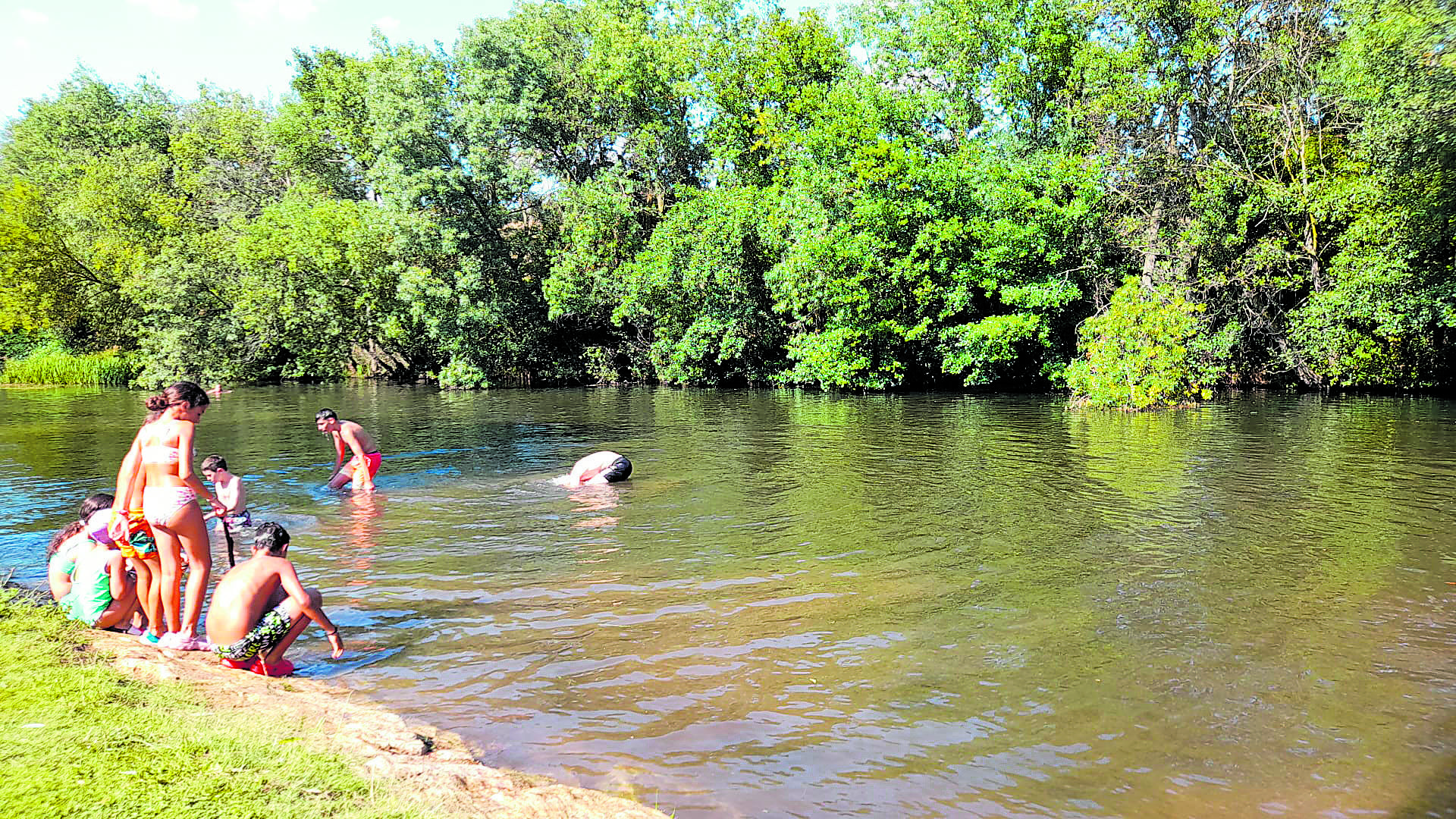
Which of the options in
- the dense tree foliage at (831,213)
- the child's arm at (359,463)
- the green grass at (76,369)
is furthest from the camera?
the green grass at (76,369)

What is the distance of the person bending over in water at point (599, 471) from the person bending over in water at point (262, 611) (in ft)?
26.3

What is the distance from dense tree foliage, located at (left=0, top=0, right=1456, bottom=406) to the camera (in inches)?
1117

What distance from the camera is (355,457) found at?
15031mm

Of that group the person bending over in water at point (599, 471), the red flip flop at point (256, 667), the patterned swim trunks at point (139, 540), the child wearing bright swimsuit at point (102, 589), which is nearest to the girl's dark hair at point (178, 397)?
the patterned swim trunks at point (139, 540)

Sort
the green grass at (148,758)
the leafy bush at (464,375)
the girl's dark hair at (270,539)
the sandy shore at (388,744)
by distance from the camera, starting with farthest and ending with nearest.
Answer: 1. the leafy bush at (464,375)
2. the girl's dark hair at (270,539)
3. the sandy shore at (388,744)
4. the green grass at (148,758)

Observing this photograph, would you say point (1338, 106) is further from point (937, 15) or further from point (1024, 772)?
point (1024, 772)

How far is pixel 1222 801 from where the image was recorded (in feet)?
16.3

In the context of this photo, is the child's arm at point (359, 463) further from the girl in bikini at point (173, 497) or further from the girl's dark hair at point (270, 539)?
the girl's dark hair at point (270, 539)

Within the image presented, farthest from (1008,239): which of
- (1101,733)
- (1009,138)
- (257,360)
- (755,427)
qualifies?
(257,360)

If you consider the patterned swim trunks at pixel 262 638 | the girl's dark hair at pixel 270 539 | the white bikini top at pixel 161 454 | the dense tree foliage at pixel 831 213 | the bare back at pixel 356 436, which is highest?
the dense tree foliage at pixel 831 213

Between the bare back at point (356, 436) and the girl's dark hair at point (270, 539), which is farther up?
the bare back at point (356, 436)

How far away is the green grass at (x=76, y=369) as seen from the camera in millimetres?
49750

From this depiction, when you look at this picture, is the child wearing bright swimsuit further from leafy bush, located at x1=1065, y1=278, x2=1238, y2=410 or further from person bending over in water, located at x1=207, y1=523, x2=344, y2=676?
leafy bush, located at x1=1065, y1=278, x2=1238, y2=410

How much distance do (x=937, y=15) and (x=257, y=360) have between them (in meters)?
40.2
